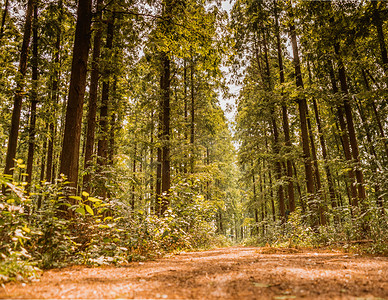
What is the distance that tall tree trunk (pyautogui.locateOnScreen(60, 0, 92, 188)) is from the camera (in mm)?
4766

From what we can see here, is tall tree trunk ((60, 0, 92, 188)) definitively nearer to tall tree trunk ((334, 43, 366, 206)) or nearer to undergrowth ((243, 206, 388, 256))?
undergrowth ((243, 206, 388, 256))

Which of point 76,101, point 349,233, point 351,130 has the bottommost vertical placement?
point 349,233

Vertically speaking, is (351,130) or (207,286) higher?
(351,130)

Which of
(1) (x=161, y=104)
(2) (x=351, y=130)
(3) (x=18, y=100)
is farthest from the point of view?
(1) (x=161, y=104)

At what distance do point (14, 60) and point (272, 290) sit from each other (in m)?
12.6

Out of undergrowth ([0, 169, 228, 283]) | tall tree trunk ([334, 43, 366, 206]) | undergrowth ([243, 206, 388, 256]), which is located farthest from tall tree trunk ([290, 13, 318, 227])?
undergrowth ([0, 169, 228, 283])

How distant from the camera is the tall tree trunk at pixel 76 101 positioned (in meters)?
4.77

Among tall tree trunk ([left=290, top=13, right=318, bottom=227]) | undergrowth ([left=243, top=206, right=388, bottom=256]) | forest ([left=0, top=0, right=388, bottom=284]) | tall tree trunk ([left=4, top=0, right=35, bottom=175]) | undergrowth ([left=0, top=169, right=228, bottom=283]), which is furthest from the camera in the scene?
tall tree trunk ([left=290, top=13, right=318, bottom=227])

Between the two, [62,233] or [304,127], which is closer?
[62,233]

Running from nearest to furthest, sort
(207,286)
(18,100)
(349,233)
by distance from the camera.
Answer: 1. (207,286)
2. (349,233)
3. (18,100)

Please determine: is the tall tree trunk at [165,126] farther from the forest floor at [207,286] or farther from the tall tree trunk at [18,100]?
the forest floor at [207,286]

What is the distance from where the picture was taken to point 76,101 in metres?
4.96

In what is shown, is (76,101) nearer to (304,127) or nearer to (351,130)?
(351,130)

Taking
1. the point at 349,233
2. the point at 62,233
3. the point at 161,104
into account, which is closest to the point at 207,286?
the point at 62,233
